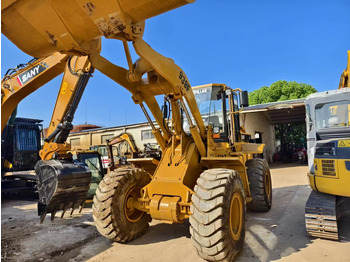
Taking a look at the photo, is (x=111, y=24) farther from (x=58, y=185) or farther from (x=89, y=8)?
(x=58, y=185)

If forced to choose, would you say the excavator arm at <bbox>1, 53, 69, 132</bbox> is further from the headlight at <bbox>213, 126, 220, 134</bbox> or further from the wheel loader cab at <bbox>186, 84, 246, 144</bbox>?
the headlight at <bbox>213, 126, 220, 134</bbox>

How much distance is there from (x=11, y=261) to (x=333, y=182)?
18.5 ft

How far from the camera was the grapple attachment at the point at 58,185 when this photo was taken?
4203mm

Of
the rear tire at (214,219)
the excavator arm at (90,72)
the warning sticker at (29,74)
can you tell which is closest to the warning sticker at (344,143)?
the rear tire at (214,219)

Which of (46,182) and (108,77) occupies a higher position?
(108,77)

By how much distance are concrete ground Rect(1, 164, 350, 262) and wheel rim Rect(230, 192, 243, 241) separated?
1.24 feet

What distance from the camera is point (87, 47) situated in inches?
112

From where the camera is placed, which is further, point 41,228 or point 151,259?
point 41,228

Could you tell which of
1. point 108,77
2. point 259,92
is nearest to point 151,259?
point 108,77

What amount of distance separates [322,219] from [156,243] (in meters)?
2.96

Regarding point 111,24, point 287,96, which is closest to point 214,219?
point 111,24

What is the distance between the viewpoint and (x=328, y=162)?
4.53 m

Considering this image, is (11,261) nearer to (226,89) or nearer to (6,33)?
(6,33)

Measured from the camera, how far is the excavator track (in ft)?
13.9
